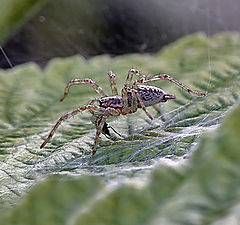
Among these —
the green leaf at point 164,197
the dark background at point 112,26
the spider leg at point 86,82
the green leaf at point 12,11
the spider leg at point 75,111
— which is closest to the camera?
the green leaf at point 164,197

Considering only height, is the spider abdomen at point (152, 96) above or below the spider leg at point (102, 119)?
above

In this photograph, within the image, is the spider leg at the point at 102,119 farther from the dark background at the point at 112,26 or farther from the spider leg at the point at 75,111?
the dark background at the point at 112,26

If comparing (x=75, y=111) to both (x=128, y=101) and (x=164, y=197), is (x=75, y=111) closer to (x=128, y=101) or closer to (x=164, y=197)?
(x=128, y=101)

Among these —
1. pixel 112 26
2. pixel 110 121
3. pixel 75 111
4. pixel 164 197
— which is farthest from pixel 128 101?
pixel 112 26

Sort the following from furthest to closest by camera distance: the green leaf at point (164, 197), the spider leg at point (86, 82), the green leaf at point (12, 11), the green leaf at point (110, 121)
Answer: the spider leg at point (86, 82)
the green leaf at point (12, 11)
the green leaf at point (110, 121)
the green leaf at point (164, 197)

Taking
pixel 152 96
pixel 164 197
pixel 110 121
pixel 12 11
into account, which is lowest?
pixel 110 121

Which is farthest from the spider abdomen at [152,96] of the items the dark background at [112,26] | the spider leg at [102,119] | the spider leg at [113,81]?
the dark background at [112,26]

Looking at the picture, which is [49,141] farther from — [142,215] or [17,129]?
[142,215]
